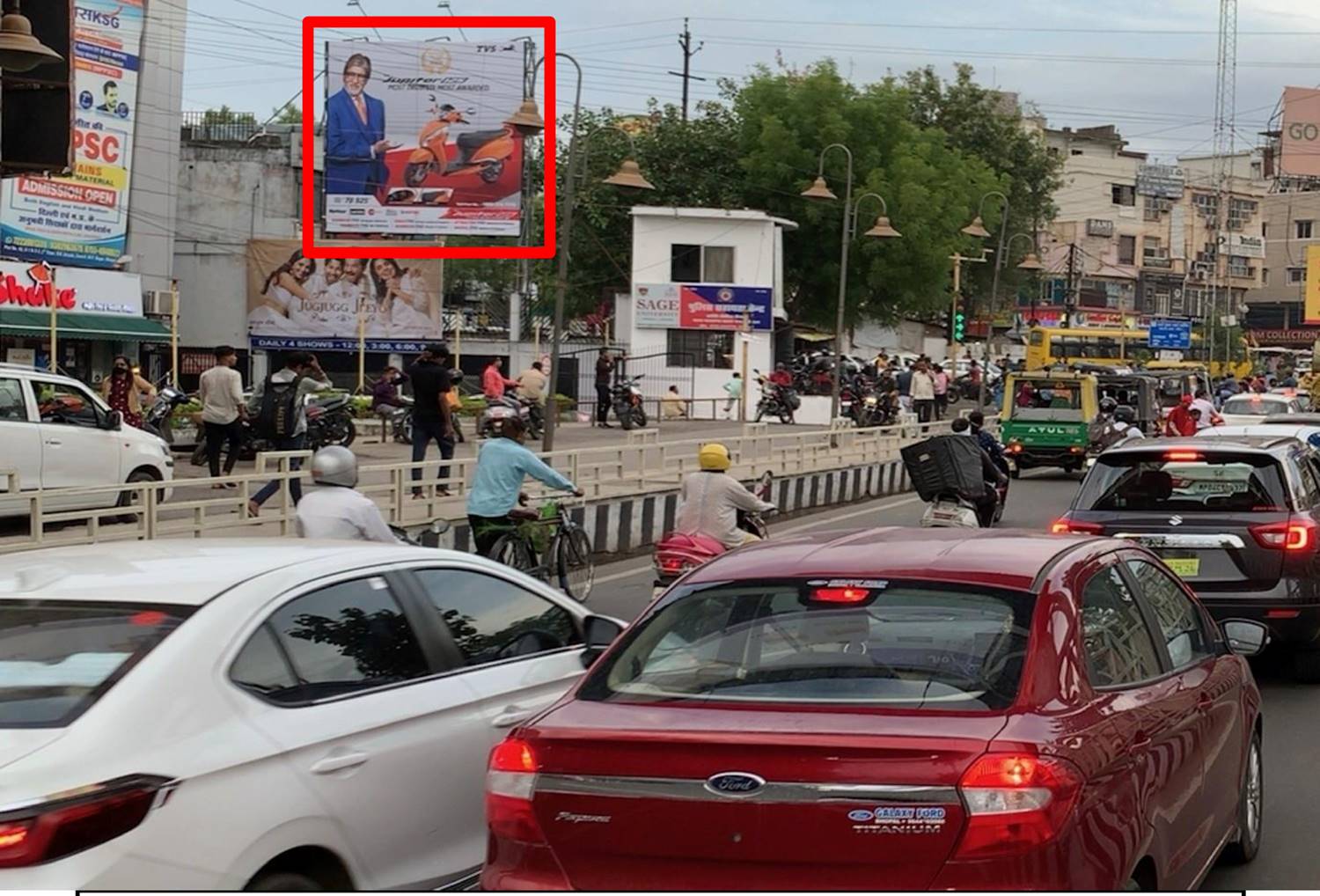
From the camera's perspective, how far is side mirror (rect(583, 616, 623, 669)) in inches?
255

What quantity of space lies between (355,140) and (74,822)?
40393 mm

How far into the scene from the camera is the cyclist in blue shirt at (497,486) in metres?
13.7

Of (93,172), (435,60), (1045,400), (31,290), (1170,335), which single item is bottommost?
(1045,400)

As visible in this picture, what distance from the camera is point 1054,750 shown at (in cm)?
416

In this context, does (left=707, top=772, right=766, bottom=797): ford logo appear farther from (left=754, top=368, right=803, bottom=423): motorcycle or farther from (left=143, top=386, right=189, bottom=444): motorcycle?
(left=754, top=368, right=803, bottom=423): motorcycle

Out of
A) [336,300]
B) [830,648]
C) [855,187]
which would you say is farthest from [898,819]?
[855,187]

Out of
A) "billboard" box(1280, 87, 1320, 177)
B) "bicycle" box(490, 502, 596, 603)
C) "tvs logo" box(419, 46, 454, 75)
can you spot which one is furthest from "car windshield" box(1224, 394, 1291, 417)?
"billboard" box(1280, 87, 1320, 177)

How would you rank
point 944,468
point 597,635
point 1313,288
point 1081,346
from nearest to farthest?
point 597,635
point 944,468
point 1081,346
point 1313,288

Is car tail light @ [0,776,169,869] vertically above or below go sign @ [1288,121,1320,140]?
below

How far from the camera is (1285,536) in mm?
10648

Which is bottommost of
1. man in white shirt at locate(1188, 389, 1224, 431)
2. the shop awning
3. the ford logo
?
the ford logo

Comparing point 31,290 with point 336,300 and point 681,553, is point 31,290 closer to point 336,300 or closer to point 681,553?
point 336,300

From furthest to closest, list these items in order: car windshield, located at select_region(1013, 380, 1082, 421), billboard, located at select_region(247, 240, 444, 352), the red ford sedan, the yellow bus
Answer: the yellow bus < billboard, located at select_region(247, 240, 444, 352) < car windshield, located at select_region(1013, 380, 1082, 421) < the red ford sedan

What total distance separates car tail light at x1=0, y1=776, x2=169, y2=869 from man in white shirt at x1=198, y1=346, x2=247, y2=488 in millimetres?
16770
